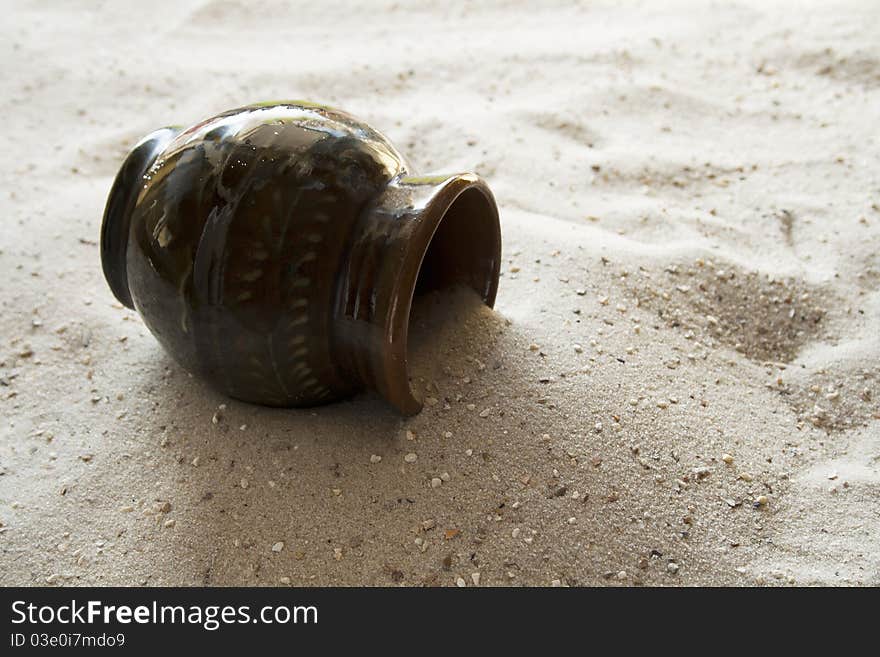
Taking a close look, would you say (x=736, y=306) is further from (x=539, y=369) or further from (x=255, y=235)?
(x=255, y=235)

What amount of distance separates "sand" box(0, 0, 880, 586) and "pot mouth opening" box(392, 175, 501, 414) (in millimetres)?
37

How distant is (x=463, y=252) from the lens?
1.55m

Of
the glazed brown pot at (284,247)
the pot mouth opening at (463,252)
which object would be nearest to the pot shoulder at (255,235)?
the glazed brown pot at (284,247)

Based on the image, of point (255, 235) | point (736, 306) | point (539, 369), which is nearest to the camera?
point (255, 235)

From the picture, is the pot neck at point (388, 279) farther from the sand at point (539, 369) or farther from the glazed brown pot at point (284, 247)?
the sand at point (539, 369)

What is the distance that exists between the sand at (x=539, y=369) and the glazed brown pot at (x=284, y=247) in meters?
0.15

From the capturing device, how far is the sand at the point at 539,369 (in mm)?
1279

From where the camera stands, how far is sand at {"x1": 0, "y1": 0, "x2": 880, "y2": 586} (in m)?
1.28

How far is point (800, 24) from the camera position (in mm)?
2816

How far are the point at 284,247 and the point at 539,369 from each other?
0.45m

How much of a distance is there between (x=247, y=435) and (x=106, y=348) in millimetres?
420

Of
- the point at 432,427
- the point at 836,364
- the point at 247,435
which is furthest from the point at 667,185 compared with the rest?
the point at 247,435

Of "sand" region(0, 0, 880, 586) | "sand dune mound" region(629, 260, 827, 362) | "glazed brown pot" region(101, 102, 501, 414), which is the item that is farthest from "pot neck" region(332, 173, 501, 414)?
"sand dune mound" region(629, 260, 827, 362)

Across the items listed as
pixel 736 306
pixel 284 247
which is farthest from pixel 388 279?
pixel 736 306
